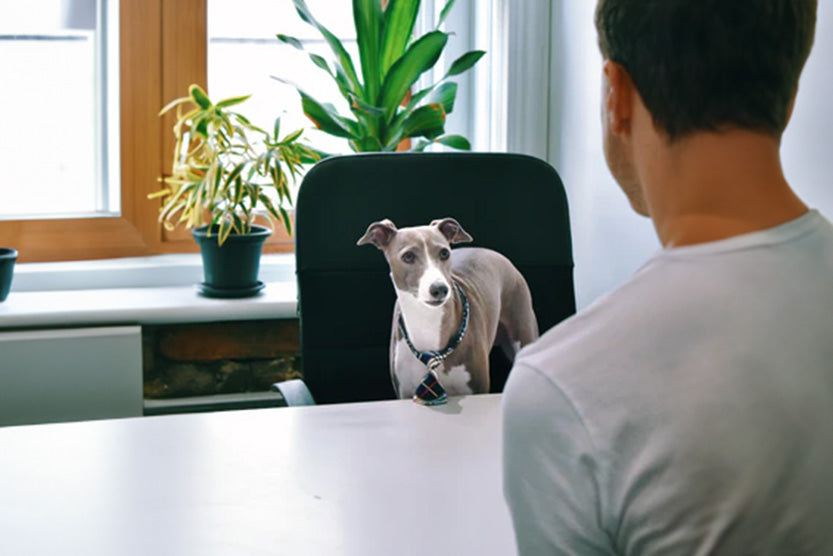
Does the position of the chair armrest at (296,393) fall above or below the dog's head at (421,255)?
below

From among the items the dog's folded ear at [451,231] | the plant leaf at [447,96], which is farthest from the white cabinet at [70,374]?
the dog's folded ear at [451,231]

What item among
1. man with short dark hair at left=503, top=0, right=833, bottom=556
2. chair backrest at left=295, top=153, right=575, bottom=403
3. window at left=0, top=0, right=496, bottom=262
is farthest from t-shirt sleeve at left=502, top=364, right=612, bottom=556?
window at left=0, top=0, right=496, bottom=262

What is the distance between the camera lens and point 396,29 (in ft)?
8.34

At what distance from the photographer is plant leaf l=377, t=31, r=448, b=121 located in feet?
8.16

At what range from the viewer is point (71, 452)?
1335mm

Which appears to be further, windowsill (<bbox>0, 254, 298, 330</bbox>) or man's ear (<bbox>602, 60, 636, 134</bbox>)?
windowsill (<bbox>0, 254, 298, 330</bbox>)

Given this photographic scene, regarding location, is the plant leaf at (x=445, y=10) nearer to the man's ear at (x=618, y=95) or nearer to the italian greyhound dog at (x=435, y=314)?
the italian greyhound dog at (x=435, y=314)

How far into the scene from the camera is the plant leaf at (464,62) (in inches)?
102

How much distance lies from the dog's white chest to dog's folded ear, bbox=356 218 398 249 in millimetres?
174

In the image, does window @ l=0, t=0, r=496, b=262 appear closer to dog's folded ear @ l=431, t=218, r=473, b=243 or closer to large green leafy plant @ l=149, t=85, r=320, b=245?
large green leafy plant @ l=149, t=85, r=320, b=245

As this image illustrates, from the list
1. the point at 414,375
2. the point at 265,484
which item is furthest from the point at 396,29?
the point at 265,484

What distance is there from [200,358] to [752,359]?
219 cm

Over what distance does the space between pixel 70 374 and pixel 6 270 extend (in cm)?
29

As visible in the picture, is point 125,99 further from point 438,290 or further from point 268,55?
point 438,290
